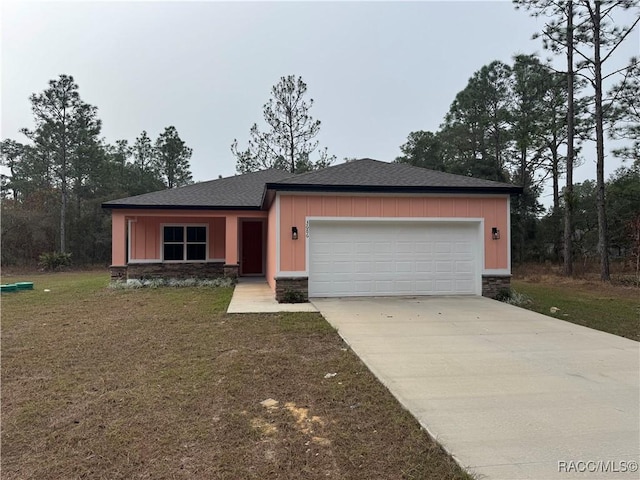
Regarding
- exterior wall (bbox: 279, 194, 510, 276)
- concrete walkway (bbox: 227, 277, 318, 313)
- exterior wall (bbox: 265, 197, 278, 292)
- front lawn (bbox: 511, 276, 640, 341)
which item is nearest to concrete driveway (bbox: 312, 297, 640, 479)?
front lawn (bbox: 511, 276, 640, 341)

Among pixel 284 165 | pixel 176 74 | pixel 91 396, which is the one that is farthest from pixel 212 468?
pixel 284 165

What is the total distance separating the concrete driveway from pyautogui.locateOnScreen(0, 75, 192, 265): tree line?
23391 millimetres

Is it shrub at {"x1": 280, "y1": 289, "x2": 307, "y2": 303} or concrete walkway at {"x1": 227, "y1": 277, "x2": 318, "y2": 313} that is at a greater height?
shrub at {"x1": 280, "y1": 289, "x2": 307, "y2": 303}

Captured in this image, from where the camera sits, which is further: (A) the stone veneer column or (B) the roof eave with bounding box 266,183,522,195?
(A) the stone veneer column

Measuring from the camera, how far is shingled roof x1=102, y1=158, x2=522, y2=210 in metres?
9.49

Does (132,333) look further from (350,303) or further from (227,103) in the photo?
(227,103)

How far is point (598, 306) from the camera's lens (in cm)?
976

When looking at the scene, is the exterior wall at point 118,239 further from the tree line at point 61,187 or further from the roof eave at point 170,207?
the tree line at point 61,187

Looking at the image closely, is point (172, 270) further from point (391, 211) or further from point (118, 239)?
point (391, 211)

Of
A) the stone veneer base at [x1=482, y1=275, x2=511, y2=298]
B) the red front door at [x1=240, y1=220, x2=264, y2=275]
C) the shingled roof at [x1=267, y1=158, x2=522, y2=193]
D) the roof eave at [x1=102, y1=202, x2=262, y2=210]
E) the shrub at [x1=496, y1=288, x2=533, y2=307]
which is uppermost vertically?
the shingled roof at [x1=267, y1=158, x2=522, y2=193]

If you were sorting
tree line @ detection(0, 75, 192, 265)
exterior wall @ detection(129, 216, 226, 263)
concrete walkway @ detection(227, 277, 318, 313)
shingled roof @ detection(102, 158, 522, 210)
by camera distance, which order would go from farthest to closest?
1. tree line @ detection(0, 75, 192, 265)
2. exterior wall @ detection(129, 216, 226, 263)
3. shingled roof @ detection(102, 158, 522, 210)
4. concrete walkway @ detection(227, 277, 318, 313)

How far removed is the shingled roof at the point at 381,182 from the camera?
30.9 ft

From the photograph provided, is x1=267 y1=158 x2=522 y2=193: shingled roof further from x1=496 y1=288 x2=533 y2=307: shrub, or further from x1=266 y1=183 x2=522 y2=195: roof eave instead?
x1=496 y1=288 x2=533 y2=307: shrub

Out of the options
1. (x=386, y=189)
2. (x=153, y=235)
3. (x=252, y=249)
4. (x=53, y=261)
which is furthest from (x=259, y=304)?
(x=53, y=261)
